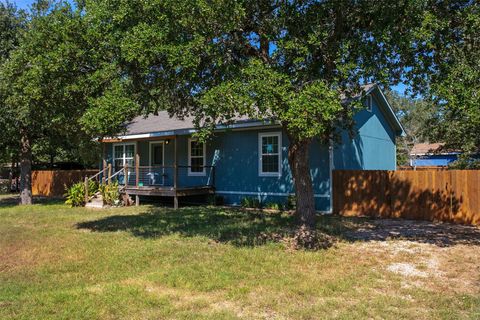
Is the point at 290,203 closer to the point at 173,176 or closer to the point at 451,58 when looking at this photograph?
the point at 173,176

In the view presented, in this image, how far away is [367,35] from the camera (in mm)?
7703

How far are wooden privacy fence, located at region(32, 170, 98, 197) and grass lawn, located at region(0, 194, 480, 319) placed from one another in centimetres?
1415

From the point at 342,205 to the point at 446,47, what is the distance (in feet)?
22.5

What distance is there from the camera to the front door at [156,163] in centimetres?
1852

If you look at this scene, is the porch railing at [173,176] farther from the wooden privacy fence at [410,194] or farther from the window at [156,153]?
the wooden privacy fence at [410,194]

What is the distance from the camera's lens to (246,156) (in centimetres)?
1573

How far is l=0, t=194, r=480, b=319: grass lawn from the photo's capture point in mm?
4816

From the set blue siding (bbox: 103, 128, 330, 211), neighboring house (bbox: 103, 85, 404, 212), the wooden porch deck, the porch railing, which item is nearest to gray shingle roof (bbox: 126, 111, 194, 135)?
neighboring house (bbox: 103, 85, 404, 212)

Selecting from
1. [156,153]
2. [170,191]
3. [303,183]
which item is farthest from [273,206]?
[156,153]

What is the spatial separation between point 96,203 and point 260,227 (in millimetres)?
8861

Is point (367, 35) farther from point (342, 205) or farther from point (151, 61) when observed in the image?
point (342, 205)

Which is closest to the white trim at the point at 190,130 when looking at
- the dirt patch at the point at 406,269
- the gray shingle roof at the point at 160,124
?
the gray shingle roof at the point at 160,124

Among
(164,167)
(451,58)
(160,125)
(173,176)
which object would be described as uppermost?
(160,125)

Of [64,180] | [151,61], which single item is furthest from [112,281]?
[64,180]
